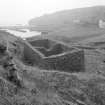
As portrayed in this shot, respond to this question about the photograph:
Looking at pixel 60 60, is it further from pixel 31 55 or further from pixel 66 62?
pixel 31 55

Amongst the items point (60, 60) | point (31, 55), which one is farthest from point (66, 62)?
point (31, 55)

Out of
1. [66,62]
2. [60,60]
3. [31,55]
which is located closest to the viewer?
Result: [60,60]

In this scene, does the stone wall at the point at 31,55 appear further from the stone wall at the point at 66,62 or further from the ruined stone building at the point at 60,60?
the stone wall at the point at 66,62

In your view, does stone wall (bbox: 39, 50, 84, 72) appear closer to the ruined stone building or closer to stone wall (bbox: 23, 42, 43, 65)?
the ruined stone building

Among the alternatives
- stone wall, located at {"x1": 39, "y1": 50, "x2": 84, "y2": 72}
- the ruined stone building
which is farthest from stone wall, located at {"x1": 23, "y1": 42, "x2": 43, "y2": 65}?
stone wall, located at {"x1": 39, "y1": 50, "x2": 84, "y2": 72}

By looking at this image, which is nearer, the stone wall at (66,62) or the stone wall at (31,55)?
the stone wall at (66,62)

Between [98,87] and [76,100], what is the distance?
1.56 metres

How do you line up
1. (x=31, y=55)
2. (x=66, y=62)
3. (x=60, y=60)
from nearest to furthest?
(x=60, y=60), (x=66, y=62), (x=31, y=55)

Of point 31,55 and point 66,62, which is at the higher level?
point 31,55

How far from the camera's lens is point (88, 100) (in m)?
6.00

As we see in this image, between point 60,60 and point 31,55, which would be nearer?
point 60,60

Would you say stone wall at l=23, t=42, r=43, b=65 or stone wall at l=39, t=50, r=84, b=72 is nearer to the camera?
stone wall at l=39, t=50, r=84, b=72

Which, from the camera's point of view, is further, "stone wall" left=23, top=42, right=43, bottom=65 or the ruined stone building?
"stone wall" left=23, top=42, right=43, bottom=65

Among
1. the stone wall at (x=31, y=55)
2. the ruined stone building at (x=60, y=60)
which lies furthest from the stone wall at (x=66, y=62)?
the stone wall at (x=31, y=55)
